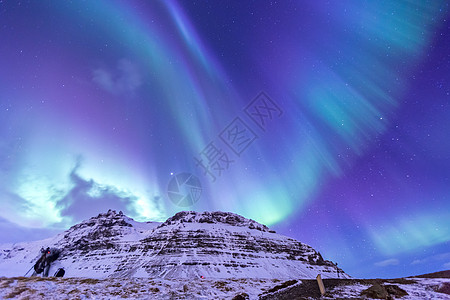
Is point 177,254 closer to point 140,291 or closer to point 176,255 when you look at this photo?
point 176,255

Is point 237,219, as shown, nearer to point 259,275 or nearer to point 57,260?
point 259,275

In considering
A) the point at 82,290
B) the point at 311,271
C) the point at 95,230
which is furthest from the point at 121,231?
the point at 82,290

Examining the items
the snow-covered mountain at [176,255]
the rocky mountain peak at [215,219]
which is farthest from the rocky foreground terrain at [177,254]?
the rocky mountain peak at [215,219]

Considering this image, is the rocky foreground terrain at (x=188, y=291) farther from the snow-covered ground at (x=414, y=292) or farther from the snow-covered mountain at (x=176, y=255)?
the snow-covered mountain at (x=176, y=255)

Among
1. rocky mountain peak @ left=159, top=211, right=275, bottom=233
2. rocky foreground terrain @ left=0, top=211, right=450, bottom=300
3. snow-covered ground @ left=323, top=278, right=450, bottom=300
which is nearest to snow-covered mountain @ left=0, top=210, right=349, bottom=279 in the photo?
rocky foreground terrain @ left=0, top=211, right=450, bottom=300

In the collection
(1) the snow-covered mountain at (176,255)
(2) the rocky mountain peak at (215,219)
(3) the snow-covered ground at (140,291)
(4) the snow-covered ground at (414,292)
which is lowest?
(4) the snow-covered ground at (414,292)
